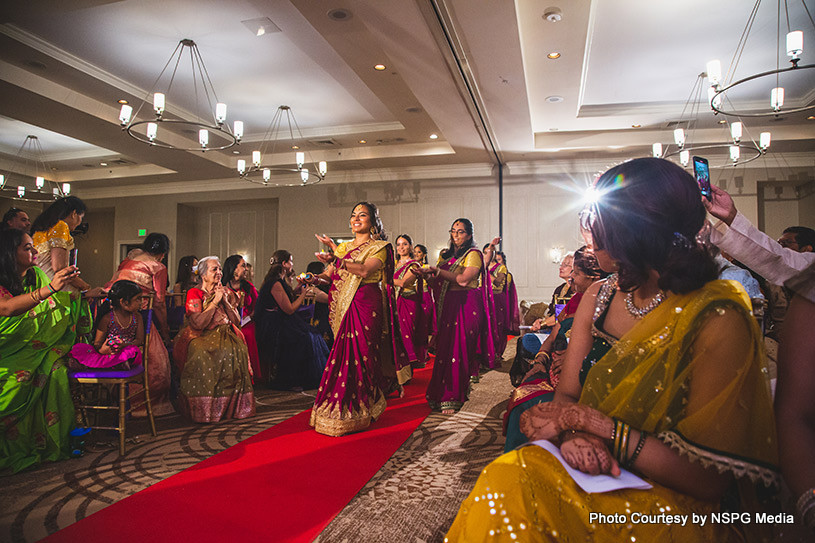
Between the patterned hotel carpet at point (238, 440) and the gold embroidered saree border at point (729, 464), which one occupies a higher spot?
the gold embroidered saree border at point (729, 464)

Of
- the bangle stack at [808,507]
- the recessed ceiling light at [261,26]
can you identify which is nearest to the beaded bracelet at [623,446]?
the bangle stack at [808,507]

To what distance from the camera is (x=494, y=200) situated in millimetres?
10008

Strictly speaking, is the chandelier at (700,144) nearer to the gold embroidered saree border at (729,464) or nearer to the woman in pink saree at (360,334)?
the woman in pink saree at (360,334)

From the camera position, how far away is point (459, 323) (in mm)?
3924

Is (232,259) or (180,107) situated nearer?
(232,259)

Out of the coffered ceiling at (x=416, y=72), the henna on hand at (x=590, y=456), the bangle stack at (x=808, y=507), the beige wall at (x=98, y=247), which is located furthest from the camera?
the beige wall at (x=98, y=247)

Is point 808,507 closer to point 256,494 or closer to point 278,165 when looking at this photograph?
point 256,494

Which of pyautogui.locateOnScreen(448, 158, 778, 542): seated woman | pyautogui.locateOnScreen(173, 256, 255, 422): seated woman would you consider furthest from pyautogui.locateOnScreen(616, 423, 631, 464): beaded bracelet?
pyautogui.locateOnScreen(173, 256, 255, 422): seated woman

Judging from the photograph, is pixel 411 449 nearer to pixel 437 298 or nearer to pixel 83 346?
pixel 437 298

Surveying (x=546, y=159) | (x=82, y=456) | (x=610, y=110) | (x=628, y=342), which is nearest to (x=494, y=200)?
(x=546, y=159)

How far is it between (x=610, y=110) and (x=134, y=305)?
6.99 m

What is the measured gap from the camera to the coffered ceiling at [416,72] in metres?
4.52

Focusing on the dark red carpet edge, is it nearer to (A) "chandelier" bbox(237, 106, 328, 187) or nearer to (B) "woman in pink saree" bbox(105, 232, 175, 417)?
(B) "woman in pink saree" bbox(105, 232, 175, 417)

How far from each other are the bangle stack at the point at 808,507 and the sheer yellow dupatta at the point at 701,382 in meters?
0.06
